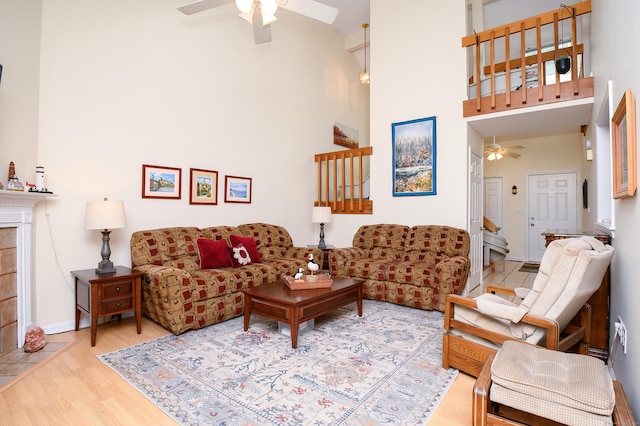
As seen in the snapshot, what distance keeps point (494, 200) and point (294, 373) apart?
7661 mm

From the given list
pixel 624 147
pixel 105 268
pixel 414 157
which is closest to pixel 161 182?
pixel 105 268

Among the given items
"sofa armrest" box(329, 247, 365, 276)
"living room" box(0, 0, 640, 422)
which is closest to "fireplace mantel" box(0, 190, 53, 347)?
"living room" box(0, 0, 640, 422)

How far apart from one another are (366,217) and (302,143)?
5.93 feet

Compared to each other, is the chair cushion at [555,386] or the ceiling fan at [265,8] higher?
the ceiling fan at [265,8]

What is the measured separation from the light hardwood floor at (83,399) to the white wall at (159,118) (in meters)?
1.00

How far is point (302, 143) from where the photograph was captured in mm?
5941

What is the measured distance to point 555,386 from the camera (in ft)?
4.50

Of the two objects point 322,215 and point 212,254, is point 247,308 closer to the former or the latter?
point 212,254

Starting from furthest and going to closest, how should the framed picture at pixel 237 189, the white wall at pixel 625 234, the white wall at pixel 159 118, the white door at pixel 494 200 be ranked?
the white door at pixel 494 200 → the framed picture at pixel 237 189 → the white wall at pixel 159 118 → the white wall at pixel 625 234

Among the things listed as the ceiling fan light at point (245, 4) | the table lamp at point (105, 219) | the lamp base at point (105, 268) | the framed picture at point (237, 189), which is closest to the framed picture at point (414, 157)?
the framed picture at point (237, 189)

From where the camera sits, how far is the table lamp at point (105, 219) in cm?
301

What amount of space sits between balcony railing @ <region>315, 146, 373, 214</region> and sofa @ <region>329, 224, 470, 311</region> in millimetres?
551

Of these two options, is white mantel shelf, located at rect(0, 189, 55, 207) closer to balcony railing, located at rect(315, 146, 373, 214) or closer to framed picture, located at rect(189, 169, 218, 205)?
framed picture, located at rect(189, 169, 218, 205)

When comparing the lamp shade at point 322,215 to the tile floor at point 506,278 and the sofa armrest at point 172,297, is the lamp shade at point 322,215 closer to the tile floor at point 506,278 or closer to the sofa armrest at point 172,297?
the tile floor at point 506,278
